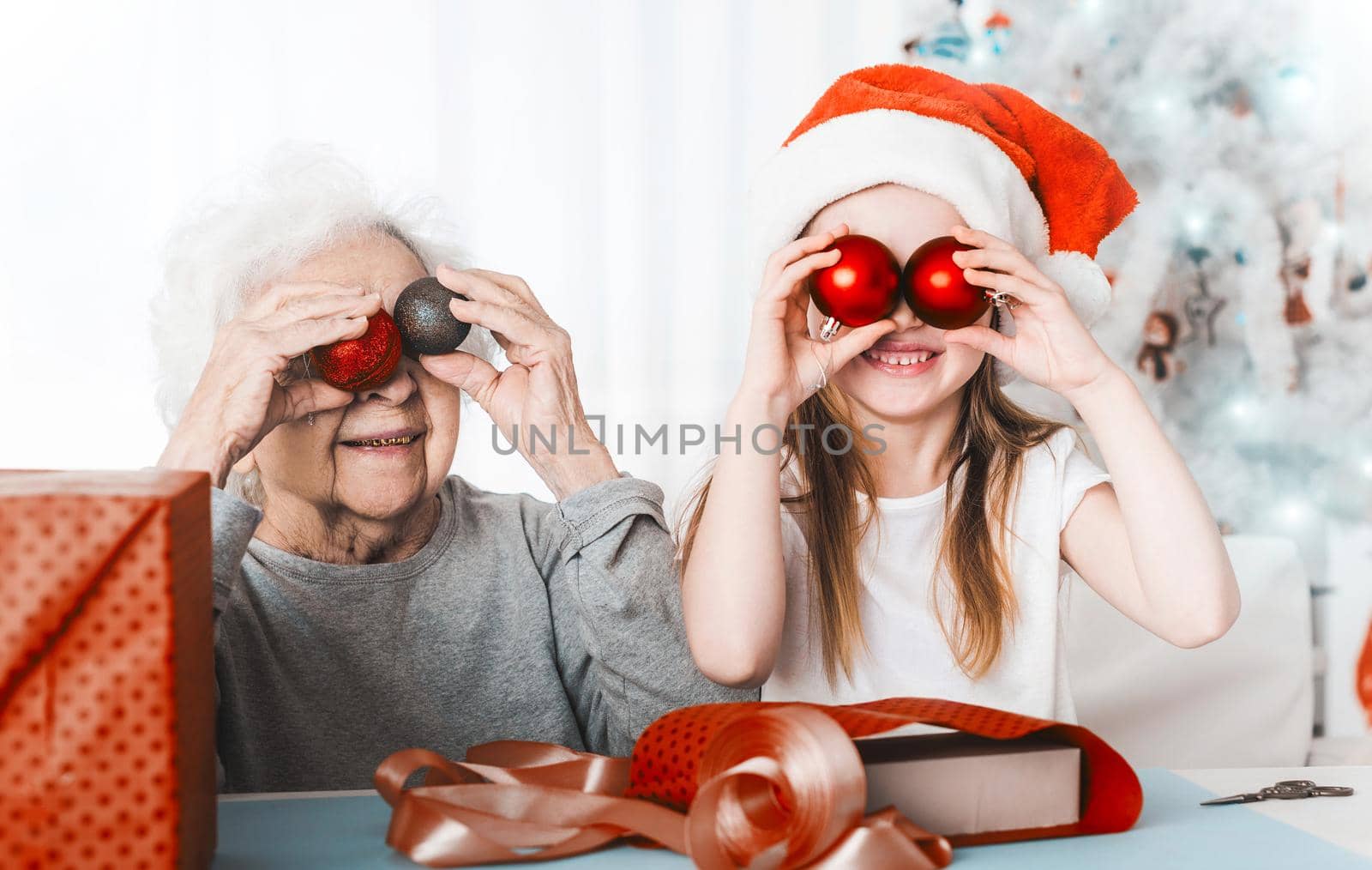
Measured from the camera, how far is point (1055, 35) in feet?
8.93

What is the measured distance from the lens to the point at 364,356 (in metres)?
1.19

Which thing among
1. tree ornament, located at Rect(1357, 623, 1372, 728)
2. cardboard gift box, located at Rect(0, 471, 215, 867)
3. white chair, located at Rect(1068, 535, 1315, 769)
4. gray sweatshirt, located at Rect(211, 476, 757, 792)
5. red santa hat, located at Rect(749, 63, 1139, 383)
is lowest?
tree ornament, located at Rect(1357, 623, 1372, 728)

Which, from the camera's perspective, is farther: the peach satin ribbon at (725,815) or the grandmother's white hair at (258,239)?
A: the grandmother's white hair at (258,239)

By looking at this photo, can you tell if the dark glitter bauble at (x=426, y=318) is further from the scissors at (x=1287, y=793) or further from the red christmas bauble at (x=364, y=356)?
the scissors at (x=1287, y=793)

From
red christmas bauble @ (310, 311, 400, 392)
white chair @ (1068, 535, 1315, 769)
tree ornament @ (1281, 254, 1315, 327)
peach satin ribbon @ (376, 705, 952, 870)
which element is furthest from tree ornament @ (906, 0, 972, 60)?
peach satin ribbon @ (376, 705, 952, 870)

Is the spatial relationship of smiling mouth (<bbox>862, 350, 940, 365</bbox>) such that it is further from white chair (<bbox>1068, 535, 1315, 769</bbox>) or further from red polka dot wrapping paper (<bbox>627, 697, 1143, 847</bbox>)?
white chair (<bbox>1068, 535, 1315, 769</bbox>)

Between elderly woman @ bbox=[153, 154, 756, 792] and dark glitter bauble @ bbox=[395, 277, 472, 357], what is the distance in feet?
0.07

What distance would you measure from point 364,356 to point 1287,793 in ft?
3.01

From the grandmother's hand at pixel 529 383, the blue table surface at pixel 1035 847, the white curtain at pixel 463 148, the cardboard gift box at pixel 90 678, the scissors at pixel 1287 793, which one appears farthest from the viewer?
the white curtain at pixel 463 148

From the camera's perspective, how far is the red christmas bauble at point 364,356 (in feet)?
3.89

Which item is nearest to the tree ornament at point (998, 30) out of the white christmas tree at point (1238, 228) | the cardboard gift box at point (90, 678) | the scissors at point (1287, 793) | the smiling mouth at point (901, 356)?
the white christmas tree at point (1238, 228)

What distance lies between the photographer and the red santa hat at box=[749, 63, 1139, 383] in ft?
3.85

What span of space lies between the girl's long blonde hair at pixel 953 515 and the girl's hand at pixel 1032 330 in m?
0.16

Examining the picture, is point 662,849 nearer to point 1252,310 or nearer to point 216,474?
point 216,474
